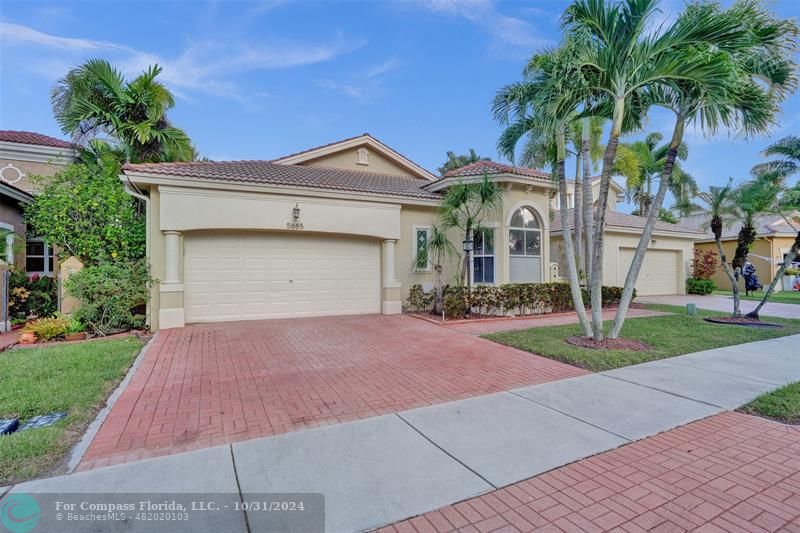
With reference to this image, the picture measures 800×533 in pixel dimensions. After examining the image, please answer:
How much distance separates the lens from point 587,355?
6879 mm

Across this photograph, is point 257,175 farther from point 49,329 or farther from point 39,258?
point 39,258

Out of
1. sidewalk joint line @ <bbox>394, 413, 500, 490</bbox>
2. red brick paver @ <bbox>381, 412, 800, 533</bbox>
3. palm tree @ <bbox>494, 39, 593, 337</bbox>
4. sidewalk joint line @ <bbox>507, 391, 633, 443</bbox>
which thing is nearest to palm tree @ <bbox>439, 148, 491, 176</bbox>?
palm tree @ <bbox>494, 39, 593, 337</bbox>

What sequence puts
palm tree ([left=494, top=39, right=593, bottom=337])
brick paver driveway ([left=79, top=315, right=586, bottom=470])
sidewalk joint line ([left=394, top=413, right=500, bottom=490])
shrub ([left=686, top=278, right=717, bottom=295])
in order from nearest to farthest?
1. sidewalk joint line ([left=394, top=413, right=500, bottom=490])
2. brick paver driveway ([left=79, top=315, right=586, bottom=470])
3. palm tree ([left=494, top=39, right=593, bottom=337])
4. shrub ([left=686, top=278, right=717, bottom=295])

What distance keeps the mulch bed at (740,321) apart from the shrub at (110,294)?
1606 centimetres

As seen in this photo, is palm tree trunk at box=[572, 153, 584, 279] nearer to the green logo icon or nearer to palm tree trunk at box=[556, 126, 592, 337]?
palm tree trunk at box=[556, 126, 592, 337]

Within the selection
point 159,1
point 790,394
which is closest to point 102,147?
point 159,1

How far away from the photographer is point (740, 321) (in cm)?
1084

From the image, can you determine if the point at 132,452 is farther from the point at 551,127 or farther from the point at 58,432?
the point at 551,127

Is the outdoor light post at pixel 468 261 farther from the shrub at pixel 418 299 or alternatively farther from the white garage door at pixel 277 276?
the white garage door at pixel 277 276

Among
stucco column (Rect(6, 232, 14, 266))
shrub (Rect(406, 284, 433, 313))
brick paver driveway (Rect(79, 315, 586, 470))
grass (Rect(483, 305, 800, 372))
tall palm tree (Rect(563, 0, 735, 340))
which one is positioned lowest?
brick paver driveway (Rect(79, 315, 586, 470))

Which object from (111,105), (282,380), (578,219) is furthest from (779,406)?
(111,105)

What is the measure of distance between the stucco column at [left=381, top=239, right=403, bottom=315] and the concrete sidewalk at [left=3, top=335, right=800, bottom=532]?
A: 23.9 ft

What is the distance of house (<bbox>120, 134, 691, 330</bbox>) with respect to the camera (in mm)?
9805

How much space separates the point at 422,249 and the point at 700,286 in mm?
17066
